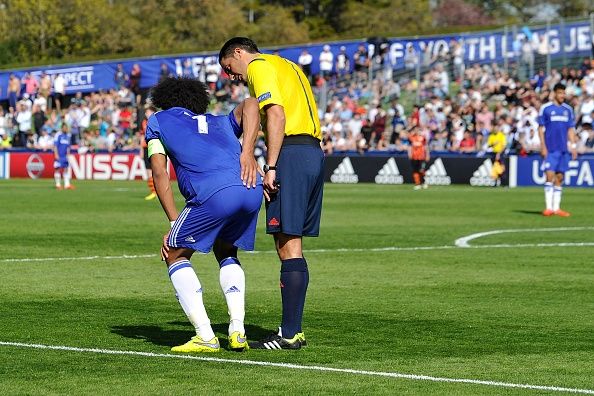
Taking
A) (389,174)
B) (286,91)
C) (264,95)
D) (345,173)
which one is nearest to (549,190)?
(286,91)

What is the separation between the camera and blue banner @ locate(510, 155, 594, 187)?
40.2 meters

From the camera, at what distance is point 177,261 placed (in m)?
8.61

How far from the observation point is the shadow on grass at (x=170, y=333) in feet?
29.9

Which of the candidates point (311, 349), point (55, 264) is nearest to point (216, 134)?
point (311, 349)

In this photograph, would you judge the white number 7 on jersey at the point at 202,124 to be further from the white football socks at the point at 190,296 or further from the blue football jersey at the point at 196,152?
the white football socks at the point at 190,296

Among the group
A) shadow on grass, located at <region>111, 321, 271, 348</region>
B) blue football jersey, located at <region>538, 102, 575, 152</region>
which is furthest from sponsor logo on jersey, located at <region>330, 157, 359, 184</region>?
shadow on grass, located at <region>111, 321, 271, 348</region>

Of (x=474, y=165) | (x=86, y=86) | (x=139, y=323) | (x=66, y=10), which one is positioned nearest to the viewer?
(x=139, y=323)

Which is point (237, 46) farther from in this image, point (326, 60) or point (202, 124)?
point (326, 60)

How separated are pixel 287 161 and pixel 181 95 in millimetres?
843

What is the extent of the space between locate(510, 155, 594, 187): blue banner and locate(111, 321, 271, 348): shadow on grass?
103 feet

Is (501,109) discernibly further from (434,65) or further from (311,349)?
(311,349)

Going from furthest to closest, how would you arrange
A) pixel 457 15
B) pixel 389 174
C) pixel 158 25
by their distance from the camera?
pixel 457 15 < pixel 158 25 < pixel 389 174

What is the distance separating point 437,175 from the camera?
43938 mm

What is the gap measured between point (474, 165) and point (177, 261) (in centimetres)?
3472
